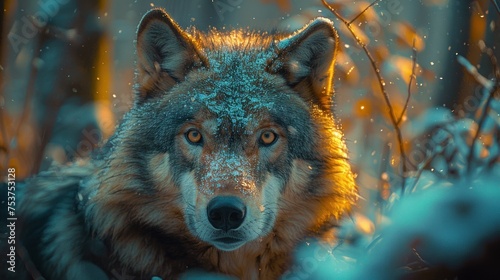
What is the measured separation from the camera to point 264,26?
5.08 meters

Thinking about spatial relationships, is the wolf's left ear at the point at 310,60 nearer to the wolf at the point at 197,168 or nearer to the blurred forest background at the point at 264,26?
the wolf at the point at 197,168

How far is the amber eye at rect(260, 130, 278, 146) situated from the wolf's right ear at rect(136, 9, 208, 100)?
60 cm

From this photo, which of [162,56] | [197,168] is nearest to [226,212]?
[197,168]

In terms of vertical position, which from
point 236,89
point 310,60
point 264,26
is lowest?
point 236,89

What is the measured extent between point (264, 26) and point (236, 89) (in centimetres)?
193

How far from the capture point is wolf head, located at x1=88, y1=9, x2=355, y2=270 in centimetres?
312

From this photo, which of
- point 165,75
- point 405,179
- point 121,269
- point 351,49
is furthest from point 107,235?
Answer: point 351,49

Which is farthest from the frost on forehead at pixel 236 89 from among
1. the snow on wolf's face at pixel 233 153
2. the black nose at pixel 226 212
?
the black nose at pixel 226 212

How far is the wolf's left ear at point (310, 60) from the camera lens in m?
3.49

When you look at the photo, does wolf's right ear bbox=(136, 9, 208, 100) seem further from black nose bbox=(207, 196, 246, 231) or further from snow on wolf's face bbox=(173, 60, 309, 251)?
black nose bbox=(207, 196, 246, 231)

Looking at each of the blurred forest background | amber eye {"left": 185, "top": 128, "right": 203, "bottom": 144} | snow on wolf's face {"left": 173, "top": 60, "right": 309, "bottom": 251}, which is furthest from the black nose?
the blurred forest background

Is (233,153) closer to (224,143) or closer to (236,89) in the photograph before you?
(224,143)

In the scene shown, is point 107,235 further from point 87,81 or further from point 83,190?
point 87,81

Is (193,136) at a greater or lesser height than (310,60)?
lesser
